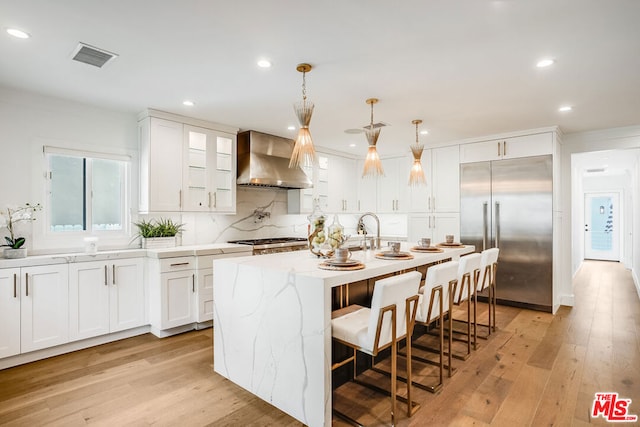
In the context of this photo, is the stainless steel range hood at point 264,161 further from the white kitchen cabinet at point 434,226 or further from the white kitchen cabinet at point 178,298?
the white kitchen cabinet at point 434,226

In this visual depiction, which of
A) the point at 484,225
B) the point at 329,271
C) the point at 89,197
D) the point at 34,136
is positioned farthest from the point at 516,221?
the point at 34,136

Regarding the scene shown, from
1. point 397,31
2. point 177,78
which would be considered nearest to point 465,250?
point 397,31

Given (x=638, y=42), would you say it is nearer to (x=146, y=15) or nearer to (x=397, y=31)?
(x=397, y=31)

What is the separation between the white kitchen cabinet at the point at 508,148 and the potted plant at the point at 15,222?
5424 mm

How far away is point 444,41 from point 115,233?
3.80 metres

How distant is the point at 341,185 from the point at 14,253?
4.56 metres

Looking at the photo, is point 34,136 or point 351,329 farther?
point 34,136

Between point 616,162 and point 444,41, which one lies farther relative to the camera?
point 616,162

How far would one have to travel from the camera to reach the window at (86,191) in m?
3.49

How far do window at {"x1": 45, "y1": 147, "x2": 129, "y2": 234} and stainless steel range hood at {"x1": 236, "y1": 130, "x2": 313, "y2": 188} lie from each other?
1.39 metres

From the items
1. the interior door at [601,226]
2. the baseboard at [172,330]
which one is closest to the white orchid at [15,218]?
the baseboard at [172,330]

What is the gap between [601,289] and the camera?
19.1 ft

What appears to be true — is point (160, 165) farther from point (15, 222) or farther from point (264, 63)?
point (264, 63)

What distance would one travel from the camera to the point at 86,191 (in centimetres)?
370
